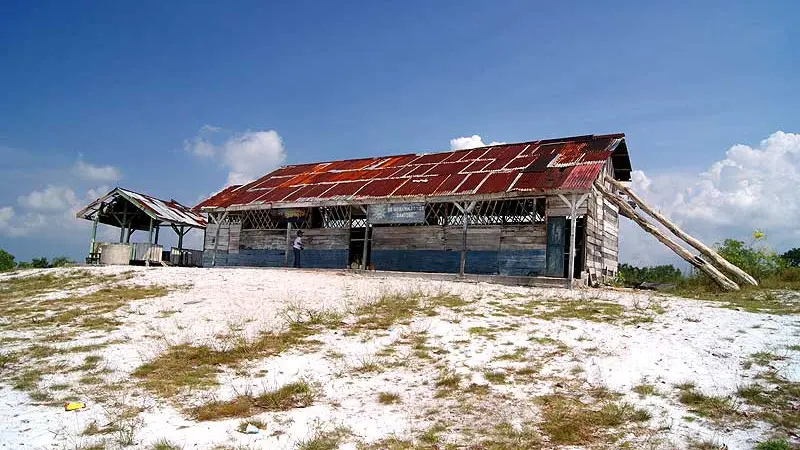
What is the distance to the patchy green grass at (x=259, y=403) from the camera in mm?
6789

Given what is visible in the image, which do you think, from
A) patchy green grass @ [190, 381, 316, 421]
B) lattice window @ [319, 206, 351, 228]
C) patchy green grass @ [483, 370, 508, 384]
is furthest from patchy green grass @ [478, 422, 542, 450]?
lattice window @ [319, 206, 351, 228]

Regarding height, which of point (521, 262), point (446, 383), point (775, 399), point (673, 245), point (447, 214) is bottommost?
Answer: point (446, 383)

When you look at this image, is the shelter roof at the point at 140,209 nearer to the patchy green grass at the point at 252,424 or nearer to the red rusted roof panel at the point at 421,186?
the red rusted roof panel at the point at 421,186

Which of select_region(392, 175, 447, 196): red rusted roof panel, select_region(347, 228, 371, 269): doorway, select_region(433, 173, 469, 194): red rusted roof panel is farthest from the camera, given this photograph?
select_region(347, 228, 371, 269): doorway

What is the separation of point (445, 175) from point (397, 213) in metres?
2.79

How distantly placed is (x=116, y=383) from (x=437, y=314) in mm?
6133

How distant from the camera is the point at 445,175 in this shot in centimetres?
2244

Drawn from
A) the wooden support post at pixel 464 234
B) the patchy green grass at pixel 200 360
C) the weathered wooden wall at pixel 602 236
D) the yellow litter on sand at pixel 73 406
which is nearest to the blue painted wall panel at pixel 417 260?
the wooden support post at pixel 464 234

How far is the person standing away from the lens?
23.5 m

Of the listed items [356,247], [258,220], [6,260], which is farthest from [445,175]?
[6,260]

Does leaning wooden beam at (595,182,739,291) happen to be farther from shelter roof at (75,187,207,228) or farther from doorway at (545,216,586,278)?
shelter roof at (75,187,207,228)

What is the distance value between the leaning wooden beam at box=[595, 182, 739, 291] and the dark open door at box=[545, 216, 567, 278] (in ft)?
9.59

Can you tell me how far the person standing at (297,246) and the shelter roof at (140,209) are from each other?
8187 millimetres

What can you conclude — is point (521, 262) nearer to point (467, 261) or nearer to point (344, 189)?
point (467, 261)
